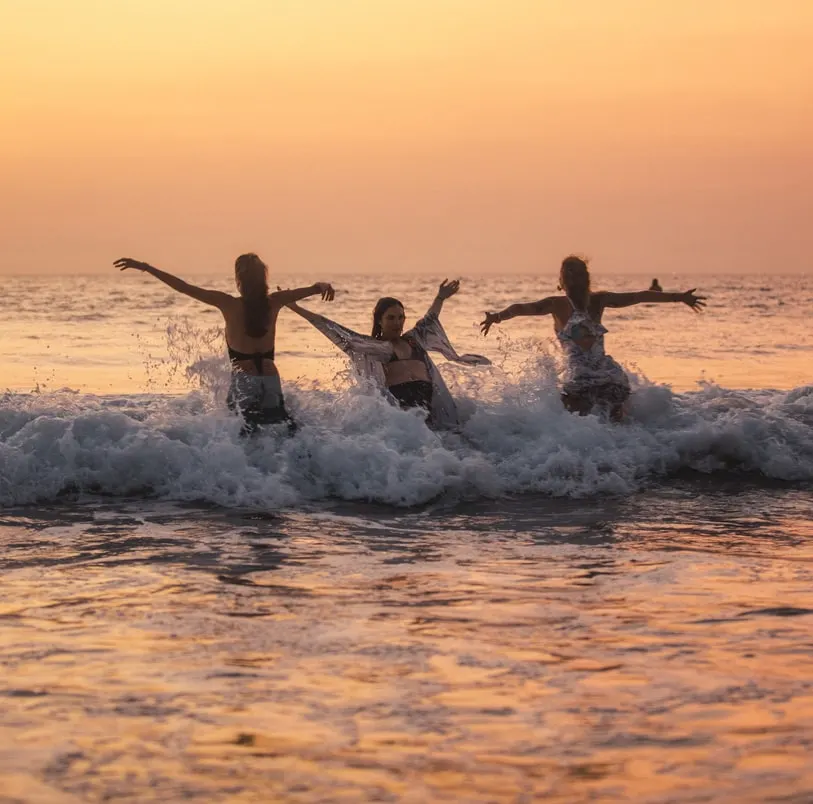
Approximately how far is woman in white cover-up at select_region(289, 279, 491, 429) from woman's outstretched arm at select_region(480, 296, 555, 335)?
332 mm

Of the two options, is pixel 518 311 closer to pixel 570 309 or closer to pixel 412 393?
pixel 570 309

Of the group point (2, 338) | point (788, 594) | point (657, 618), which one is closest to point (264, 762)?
point (657, 618)

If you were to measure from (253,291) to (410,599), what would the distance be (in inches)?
189

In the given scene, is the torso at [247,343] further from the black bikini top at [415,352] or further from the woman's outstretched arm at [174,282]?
the black bikini top at [415,352]

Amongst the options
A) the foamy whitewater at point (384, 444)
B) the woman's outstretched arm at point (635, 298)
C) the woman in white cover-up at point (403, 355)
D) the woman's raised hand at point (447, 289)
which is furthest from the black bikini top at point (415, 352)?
the woman's outstretched arm at point (635, 298)

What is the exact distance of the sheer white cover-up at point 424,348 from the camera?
10.8m

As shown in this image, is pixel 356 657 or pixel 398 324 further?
pixel 398 324

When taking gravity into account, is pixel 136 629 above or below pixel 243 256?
below

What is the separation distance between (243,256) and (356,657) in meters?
5.91

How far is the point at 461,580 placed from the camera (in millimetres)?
6523

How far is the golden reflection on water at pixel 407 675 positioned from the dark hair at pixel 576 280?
4.34 metres

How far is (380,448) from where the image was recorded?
9.99 meters

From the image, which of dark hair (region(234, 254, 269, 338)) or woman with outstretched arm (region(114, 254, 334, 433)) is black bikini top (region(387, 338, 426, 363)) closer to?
woman with outstretched arm (region(114, 254, 334, 433))

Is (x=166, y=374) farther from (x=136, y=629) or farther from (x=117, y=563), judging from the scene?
(x=136, y=629)
